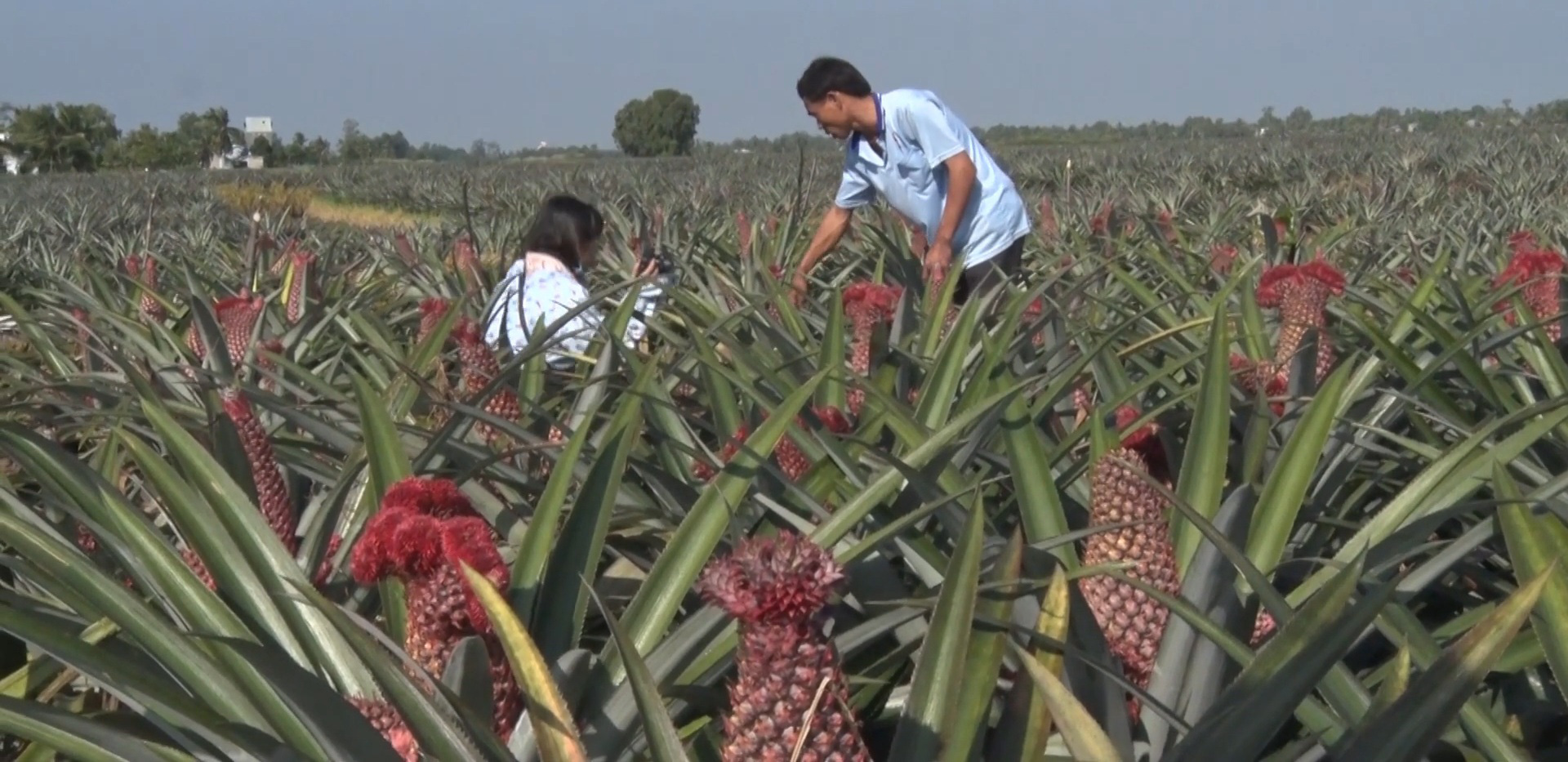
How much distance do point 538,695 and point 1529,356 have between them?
211 cm

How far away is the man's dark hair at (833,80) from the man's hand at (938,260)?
61cm

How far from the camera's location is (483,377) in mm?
2486

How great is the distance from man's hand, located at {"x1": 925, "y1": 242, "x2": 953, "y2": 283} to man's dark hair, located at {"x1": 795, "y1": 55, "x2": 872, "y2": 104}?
608 millimetres

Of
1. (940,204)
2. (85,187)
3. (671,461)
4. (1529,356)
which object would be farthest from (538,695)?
(85,187)

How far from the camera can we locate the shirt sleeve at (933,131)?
4.99 m

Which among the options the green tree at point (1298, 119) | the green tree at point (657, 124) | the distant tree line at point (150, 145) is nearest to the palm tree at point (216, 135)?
the distant tree line at point (150, 145)

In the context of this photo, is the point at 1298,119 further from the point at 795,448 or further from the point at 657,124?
the point at 795,448

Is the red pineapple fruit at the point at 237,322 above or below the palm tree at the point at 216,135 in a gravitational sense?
below

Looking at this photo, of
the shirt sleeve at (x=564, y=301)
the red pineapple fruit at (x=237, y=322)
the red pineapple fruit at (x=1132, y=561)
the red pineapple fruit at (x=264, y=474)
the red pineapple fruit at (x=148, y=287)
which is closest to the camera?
the red pineapple fruit at (x=1132, y=561)

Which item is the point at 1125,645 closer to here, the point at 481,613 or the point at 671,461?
the point at 481,613

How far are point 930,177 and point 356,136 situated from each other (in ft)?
258

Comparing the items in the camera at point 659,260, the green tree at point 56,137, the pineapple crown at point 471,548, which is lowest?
the pineapple crown at point 471,548

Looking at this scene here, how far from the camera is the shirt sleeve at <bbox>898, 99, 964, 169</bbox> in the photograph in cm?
499

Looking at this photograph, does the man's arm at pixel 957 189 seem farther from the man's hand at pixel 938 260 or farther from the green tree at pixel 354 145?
the green tree at pixel 354 145
